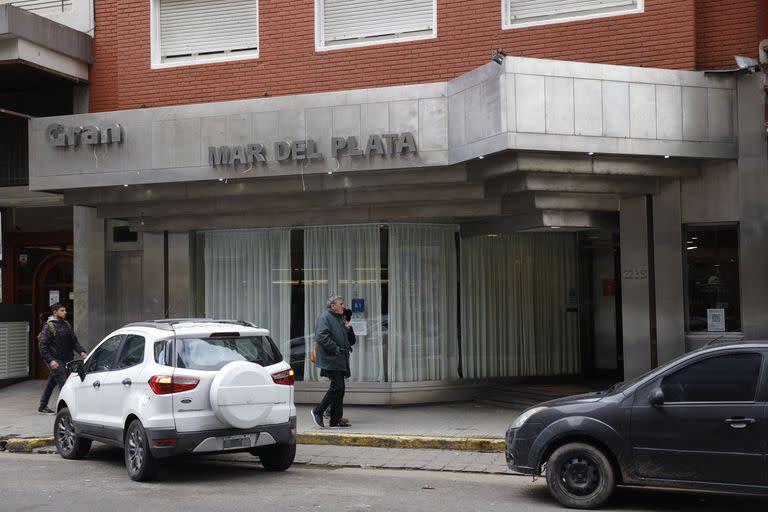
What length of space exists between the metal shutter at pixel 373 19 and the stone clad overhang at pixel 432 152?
1.85m

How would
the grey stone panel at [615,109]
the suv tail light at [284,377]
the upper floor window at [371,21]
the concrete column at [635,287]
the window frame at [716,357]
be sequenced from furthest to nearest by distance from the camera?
the upper floor window at [371,21] < the concrete column at [635,287] < the grey stone panel at [615,109] < the suv tail light at [284,377] < the window frame at [716,357]

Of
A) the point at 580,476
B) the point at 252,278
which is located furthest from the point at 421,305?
the point at 580,476

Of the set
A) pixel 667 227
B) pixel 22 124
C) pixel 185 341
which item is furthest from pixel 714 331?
pixel 22 124

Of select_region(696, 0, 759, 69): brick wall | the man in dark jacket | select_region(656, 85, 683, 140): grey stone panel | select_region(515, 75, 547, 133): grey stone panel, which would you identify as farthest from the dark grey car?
the man in dark jacket

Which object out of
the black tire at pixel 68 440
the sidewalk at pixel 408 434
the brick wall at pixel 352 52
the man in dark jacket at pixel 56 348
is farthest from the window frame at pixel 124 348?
the brick wall at pixel 352 52

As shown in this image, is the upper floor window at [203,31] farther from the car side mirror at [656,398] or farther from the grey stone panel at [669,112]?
the car side mirror at [656,398]

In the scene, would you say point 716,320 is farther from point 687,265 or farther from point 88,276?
point 88,276

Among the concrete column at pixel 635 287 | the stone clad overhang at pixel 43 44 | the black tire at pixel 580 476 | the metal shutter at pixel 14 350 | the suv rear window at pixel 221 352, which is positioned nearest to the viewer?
the black tire at pixel 580 476

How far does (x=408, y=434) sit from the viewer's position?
12.5m

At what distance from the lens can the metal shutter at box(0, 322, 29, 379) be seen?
61.0 ft

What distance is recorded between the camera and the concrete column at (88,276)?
17.1m

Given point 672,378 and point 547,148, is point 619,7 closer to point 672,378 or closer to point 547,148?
point 547,148

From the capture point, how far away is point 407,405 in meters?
15.3

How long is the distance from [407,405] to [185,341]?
19.8 ft
